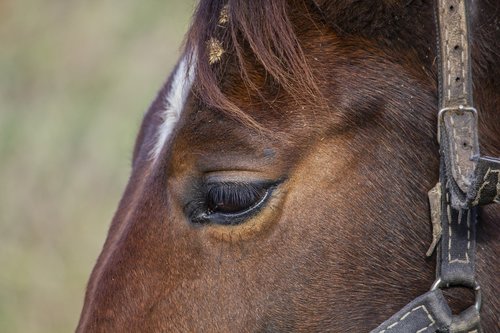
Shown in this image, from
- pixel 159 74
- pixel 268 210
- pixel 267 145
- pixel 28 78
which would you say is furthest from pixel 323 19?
pixel 28 78

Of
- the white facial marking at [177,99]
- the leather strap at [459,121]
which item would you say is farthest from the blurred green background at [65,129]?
the leather strap at [459,121]

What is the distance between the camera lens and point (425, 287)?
7.10 ft

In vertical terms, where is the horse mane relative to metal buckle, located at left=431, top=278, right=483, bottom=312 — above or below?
above

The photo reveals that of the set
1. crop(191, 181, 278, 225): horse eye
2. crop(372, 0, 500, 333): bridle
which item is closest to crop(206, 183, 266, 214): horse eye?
crop(191, 181, 278, 225): horse eye

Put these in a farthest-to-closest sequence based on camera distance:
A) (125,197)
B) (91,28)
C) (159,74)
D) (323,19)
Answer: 1. (91,28)
2. (159,74)
3. (125,197)
4. (323,19)

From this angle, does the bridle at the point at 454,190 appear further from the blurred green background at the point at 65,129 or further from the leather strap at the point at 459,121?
the blurred green background at the point at 65,129

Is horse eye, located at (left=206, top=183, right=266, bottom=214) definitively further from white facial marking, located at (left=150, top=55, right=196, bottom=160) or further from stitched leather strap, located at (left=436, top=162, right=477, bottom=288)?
stitched leather strap, located at (left=436, top=162, right=477, bottom=288)

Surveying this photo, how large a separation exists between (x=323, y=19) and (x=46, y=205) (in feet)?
20.8

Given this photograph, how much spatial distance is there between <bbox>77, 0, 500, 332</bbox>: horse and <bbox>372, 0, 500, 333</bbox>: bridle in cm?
5

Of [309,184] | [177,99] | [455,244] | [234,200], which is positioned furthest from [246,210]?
[455,244]

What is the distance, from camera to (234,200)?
7.23 feet

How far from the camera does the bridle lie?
6.79 feet

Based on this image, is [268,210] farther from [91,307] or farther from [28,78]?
[28,78]

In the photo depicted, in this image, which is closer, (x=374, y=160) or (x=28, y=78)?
(x=374, y=160)
